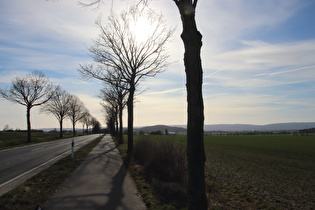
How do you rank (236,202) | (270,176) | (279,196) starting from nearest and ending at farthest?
(236,202)
(279,196)
(270,176)

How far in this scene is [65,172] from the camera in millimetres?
8633

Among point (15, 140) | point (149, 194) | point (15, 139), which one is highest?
point (149, 194)

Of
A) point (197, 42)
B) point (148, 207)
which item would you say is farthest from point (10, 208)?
point (197, 42)

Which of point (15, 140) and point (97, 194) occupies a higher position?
point (97, 194)

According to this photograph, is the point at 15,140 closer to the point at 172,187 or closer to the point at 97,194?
the point at 97,194

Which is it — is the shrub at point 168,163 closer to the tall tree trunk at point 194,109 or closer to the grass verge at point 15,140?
the tall tree trunk at point 194,109

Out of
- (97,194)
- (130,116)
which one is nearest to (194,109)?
(97,194)

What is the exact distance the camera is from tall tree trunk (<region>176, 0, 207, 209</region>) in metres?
3.98

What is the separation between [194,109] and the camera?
409 centimetres

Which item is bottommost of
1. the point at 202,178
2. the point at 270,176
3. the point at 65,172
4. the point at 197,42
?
the point at 270,176

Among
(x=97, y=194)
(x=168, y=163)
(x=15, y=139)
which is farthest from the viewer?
(x=15, y=139)

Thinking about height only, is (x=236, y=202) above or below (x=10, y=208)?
below

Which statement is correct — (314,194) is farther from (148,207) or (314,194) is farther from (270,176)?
(148,207)

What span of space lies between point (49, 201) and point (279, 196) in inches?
269
